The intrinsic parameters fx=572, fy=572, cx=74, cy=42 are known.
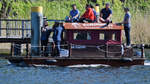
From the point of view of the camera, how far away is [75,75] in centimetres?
2441

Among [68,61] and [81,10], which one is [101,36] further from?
[81,10]

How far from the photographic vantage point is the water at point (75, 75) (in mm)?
22825

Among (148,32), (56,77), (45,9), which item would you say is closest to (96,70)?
(56,77)

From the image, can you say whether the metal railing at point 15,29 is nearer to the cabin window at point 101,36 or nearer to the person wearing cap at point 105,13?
the person wearing cap at point 105,13

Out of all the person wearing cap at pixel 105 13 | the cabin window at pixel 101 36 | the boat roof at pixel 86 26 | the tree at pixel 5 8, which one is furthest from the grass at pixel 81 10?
the boat roof at pixel 86 26

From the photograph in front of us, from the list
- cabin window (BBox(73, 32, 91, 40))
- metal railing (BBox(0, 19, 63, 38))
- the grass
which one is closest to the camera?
cabin window (BBox(73, 32, 91, 40))

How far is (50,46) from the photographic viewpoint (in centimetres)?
2702

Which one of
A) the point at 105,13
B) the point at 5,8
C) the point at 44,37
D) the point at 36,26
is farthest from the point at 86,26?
the point at 5,8

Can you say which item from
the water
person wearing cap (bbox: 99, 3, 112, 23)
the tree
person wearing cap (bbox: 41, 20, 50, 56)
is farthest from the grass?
person wearing cap (bbox: 41, 20, 50, 56)

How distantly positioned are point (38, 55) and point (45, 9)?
17.9 meters

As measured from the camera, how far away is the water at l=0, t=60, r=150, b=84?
22.8 m

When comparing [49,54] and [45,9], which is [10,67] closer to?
[49,54]

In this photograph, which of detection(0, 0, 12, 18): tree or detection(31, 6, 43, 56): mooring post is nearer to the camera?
detection(31, 6, 43, 56): mooring post

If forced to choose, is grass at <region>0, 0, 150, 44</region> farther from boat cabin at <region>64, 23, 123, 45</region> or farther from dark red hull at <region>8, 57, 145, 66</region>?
dark red hull at <region>8, 57, 145, 66</region>
